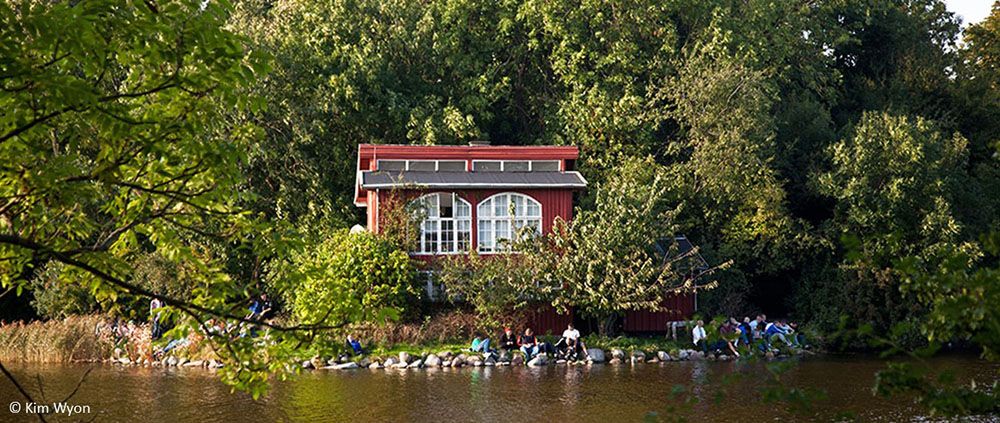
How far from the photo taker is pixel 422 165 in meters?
33.3

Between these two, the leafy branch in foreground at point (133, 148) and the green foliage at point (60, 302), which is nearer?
the leafy branch in foreground at point (133, 148)

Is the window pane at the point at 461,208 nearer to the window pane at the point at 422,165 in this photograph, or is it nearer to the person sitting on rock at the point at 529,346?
the window pane at the point at 422,165

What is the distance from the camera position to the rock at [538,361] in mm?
28453

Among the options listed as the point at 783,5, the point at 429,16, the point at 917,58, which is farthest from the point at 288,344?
the point at 917,58

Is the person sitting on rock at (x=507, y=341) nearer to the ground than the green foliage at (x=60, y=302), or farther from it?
nearer to the ground

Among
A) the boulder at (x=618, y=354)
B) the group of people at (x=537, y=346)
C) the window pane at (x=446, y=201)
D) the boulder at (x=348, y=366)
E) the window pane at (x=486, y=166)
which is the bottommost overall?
the boulder at (x=348, y=366)

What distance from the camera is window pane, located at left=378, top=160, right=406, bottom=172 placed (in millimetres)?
33062

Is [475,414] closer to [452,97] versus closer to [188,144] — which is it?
[188,144]

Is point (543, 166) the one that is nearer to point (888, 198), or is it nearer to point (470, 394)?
point (888, 198)

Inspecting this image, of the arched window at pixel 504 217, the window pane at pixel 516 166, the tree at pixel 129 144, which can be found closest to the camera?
the tree at pixel 129 144

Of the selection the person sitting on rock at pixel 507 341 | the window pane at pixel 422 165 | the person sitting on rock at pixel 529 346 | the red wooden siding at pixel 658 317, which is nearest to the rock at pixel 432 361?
the person sitting on rock at pixel 507 341

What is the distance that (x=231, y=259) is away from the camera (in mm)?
36000

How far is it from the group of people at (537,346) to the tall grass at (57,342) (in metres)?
10.7

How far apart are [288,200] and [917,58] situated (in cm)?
2762
